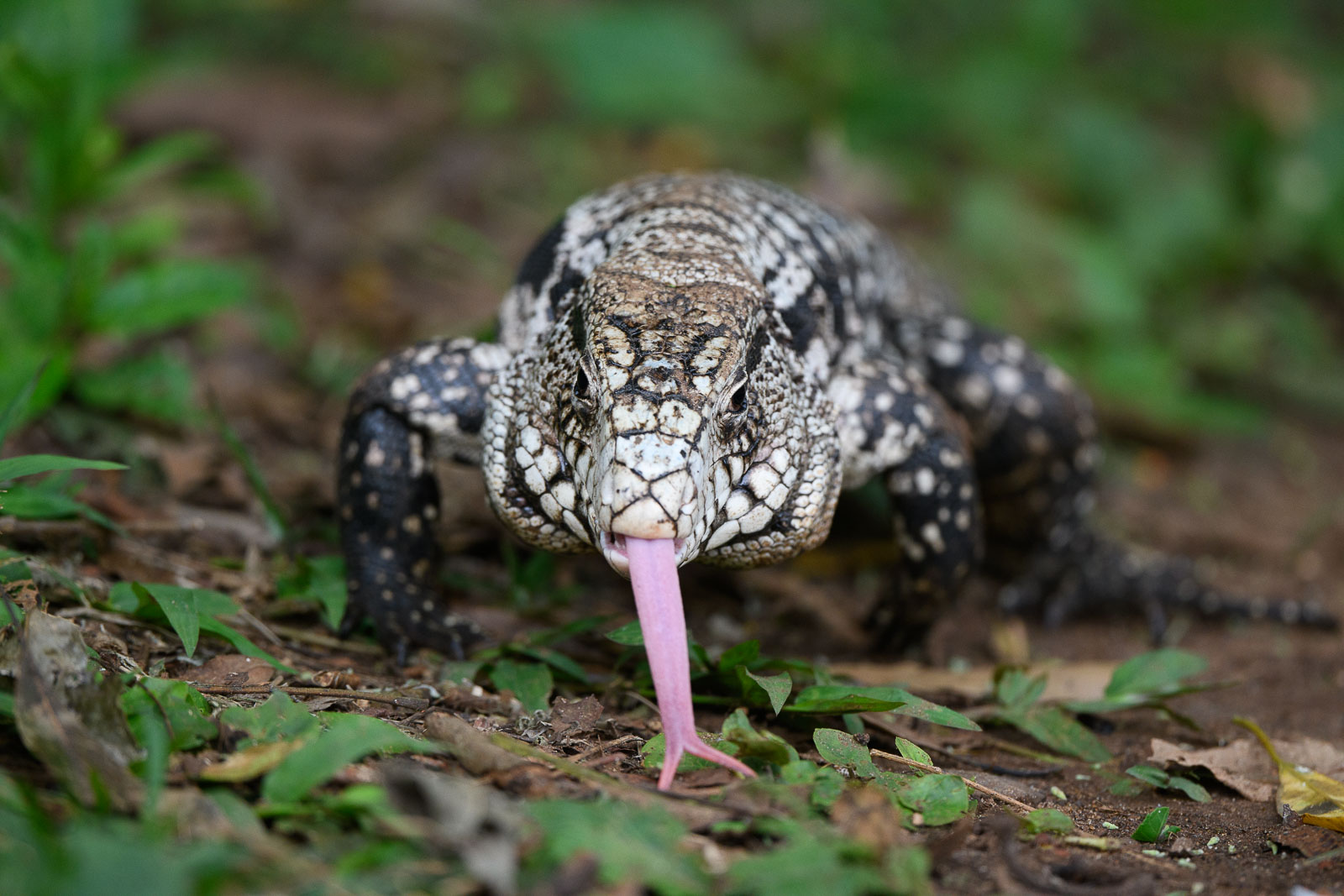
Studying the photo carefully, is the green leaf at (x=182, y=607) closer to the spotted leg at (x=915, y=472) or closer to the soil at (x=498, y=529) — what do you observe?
the soil at (x=498, y=529)

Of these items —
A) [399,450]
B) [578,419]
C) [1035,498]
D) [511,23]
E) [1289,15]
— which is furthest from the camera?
[1289,15]

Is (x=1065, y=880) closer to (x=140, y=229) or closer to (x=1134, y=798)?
(x=1134, y=798)

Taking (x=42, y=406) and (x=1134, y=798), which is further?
(x=42, y=406)

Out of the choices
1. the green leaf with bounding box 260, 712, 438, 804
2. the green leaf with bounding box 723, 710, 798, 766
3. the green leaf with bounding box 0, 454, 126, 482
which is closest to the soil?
the green leaf with bounding box 723, 710, 798, 766

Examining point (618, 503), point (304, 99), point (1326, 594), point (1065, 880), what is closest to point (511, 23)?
point (304, 99)

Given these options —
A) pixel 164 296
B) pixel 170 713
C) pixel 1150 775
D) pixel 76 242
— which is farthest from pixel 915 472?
pixel 76 242

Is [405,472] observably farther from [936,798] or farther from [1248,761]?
[1248,761]

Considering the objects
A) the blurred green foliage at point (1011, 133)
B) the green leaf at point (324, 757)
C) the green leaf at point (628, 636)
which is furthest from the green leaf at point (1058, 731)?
the blurred green foliage at point (1011, 133)
